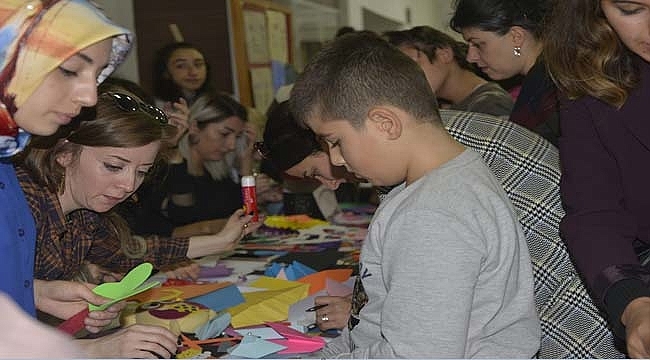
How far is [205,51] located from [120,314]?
10.8 ft

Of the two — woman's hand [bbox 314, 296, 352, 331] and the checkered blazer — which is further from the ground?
the checkered blazer

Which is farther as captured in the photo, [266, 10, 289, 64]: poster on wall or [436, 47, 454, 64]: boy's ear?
[266, 10, 289, 64]: poster on wall

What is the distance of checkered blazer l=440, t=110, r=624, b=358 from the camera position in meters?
1.42

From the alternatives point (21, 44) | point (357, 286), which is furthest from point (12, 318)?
point (357, 286)

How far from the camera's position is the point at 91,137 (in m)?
1.82

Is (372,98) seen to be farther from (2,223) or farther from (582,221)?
(2,223)

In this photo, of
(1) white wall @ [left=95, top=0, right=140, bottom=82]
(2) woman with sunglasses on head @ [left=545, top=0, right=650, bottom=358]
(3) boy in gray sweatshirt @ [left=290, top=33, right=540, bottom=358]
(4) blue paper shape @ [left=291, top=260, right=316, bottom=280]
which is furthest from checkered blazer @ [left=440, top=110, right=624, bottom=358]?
(1) white wall @ [left=95, top=0, right=140, bottom=82]

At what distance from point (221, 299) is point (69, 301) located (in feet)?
1.49

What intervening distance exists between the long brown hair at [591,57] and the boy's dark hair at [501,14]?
88 centimetres

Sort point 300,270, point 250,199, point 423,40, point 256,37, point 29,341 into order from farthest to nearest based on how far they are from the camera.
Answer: point 256,37 < point 423,40 < point 250,199 < point 300,270 < point 29,341

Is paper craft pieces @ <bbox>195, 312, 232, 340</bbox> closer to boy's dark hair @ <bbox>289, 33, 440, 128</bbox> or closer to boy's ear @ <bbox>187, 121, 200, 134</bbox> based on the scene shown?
boy's dark hair @ <bbox>289, 33, 440, 128</bbox>

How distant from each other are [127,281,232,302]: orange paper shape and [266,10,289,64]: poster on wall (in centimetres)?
362

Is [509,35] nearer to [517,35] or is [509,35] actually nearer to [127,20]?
[517,35]

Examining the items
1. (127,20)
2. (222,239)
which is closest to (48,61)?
(222,239)
